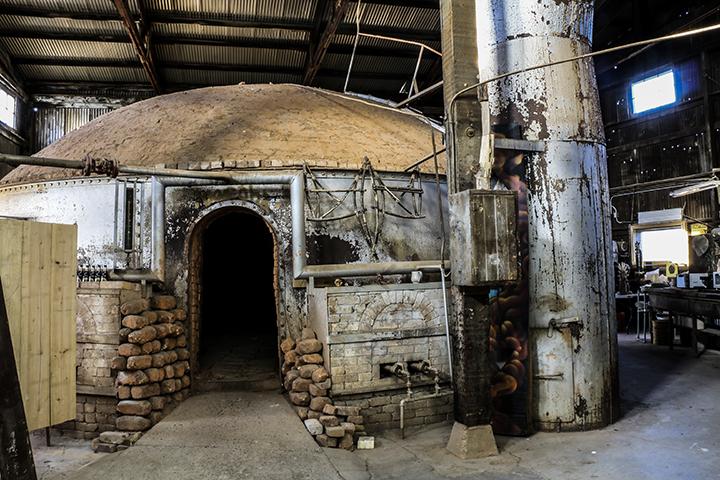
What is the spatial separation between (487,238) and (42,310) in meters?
3.46

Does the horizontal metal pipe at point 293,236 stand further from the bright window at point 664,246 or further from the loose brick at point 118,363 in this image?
the bright window at point 664,246

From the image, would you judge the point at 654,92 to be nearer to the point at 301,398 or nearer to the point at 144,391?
the point at 301,398

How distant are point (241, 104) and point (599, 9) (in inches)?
494

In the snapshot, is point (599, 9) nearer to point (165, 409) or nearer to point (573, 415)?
point (573, 415)

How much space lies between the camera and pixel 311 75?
13680 millimetres

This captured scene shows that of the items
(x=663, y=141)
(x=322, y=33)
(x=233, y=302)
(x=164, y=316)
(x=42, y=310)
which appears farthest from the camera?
(x=663, y=141)

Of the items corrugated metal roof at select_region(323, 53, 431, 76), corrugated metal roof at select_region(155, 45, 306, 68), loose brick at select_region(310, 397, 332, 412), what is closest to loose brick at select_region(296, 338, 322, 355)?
loose brick at select_region(310, 397, 332, 412)

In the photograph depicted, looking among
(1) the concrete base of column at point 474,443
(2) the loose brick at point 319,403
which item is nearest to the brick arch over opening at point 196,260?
(2) the loose brick at point 319,403

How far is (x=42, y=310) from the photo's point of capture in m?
3.60

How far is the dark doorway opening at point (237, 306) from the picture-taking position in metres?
6.81

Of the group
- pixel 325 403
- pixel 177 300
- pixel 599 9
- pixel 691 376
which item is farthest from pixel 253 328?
pixel 599 9

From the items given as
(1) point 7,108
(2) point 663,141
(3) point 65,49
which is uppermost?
(3) point 65,49

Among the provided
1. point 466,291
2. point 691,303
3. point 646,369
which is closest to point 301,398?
point 466,291

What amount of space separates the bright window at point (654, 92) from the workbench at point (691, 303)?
8165 mm
